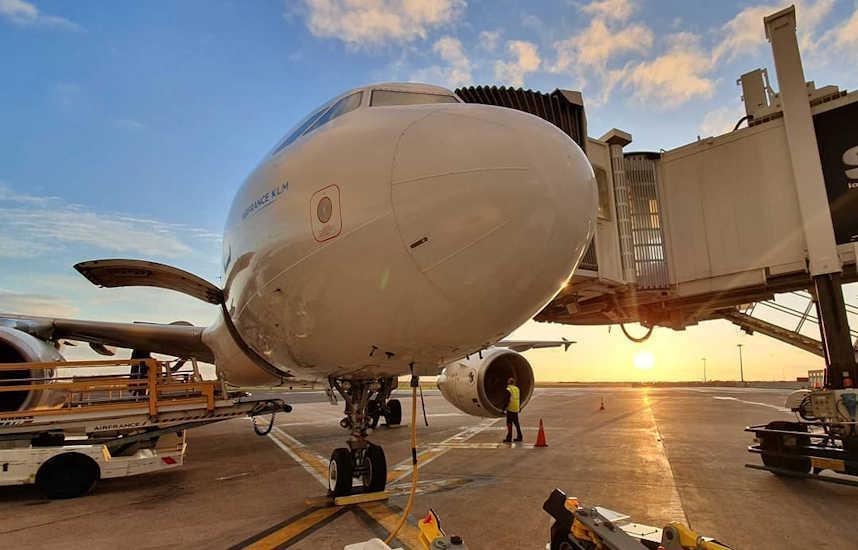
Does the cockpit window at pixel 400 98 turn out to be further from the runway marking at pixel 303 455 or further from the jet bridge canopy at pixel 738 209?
Result: the jet bridge canopy at pixel 738 209

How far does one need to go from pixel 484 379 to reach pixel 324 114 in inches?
205

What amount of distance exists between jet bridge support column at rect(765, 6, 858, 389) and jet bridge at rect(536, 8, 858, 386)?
0.6 inches

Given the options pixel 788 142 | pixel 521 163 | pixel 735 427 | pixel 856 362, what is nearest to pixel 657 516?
pixel 521 163

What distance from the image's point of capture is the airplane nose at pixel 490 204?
9.34ft

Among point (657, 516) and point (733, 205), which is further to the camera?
point (733, 205)

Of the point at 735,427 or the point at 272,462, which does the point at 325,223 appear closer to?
the point at 272,462

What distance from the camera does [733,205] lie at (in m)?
9.23

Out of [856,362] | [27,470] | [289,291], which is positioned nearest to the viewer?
[289,291]

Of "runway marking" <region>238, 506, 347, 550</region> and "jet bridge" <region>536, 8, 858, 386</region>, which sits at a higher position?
"jet bridge" <region>536, 8, 858, 386</region>

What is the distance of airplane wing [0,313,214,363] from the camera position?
9.43 m

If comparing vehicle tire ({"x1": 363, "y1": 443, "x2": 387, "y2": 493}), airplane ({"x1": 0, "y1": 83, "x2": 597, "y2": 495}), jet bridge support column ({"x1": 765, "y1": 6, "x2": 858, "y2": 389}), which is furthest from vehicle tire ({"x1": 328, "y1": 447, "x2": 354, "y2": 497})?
jet bridge support column ({"x1": 765, "y1": 6, "x2": 858, "y2": 389})

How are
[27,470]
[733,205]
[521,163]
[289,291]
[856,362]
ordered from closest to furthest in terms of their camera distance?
[521,163]
[289,291]
[27,470]
[856,362]
[733,205]

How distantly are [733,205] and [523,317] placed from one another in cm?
772

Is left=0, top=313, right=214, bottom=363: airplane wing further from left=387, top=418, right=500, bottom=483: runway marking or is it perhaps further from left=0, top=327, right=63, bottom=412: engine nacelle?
left=387, top=418, right=500, bottom=483: runway marking
